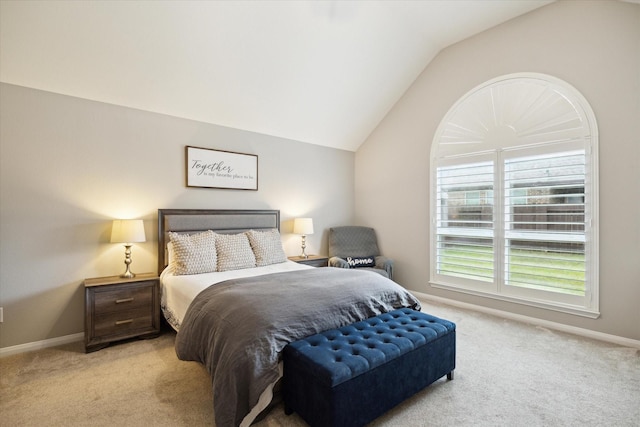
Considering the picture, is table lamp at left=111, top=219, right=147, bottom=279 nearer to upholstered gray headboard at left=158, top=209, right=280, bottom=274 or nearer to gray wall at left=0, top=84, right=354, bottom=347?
gray wall at left=0, top=84, right=354, bottom=347

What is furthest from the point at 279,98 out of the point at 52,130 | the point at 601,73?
the point at 601,73

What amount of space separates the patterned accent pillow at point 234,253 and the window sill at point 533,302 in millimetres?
2604

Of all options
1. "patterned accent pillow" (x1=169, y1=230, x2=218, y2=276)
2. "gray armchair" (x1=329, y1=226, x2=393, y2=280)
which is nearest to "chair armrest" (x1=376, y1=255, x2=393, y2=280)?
"gray armchair" (x1=329, y1=226, x2=393, y2=280)

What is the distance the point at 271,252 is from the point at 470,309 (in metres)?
2.61

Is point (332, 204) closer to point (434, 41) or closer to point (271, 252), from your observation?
point (271, 252)

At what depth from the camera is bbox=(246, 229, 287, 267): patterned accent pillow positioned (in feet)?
12.3

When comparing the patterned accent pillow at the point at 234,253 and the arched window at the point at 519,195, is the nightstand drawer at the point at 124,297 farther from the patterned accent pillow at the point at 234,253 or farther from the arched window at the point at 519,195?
the arched window at the point at 519,195

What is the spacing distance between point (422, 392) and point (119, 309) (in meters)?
2.72

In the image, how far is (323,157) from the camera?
203 inches

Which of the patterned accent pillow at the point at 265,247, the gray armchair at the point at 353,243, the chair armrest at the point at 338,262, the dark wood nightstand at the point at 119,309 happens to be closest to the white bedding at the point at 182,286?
the dark wood nightstand at the point at 119,309

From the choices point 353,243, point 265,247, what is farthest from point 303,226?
point 353,243

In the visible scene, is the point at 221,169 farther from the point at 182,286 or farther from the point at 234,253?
the point at 182,286

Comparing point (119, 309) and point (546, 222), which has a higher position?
point (546, 222)

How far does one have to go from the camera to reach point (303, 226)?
4523mm
